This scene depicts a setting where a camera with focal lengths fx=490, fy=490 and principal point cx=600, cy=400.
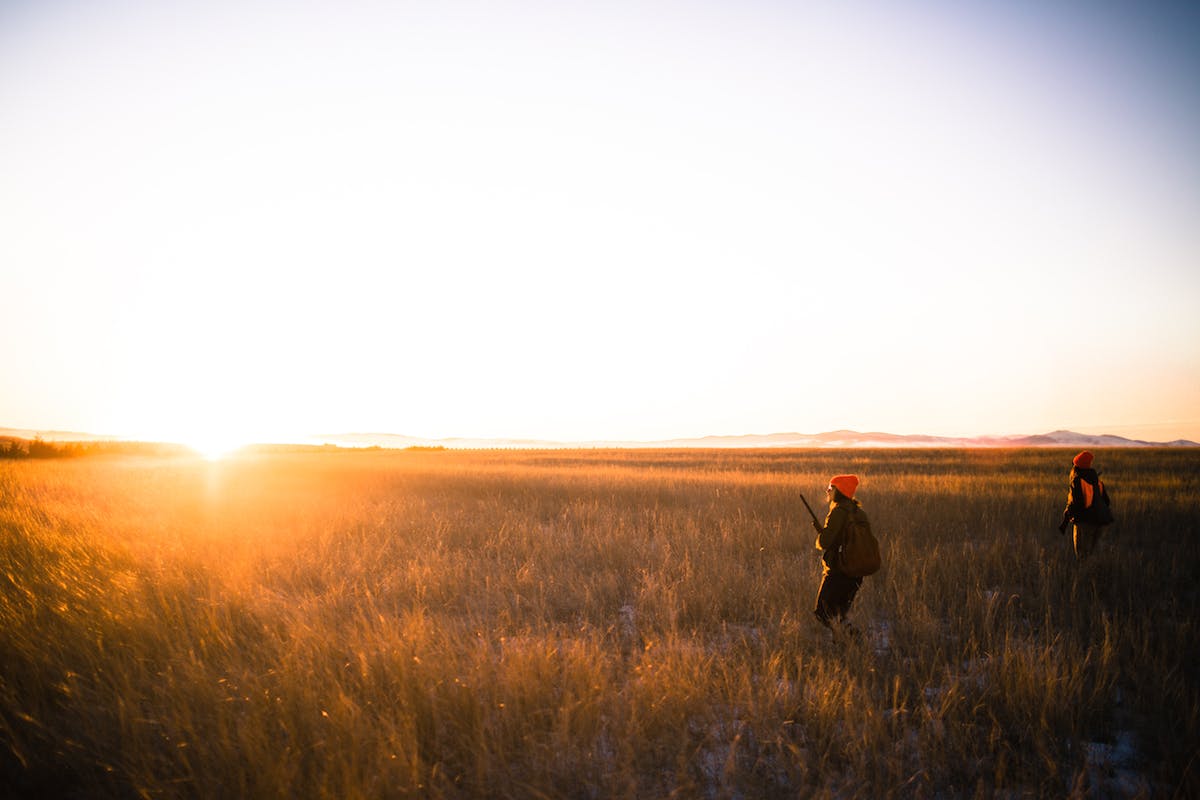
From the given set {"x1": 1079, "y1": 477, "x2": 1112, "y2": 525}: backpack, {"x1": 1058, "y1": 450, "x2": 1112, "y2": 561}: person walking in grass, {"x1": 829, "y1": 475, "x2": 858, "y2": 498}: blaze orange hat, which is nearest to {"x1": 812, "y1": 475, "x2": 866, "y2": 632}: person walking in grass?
{"x1": 829, "y1": 475, "x2": 858, "y2": 498}: blaze orange hat

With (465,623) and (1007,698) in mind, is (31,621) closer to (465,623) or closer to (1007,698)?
(465,623)

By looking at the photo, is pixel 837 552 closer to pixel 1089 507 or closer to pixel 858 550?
pixel 858 550

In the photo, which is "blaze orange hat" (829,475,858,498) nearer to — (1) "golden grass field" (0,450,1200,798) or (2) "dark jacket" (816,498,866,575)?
(2) "dark jacket" (816,498,866,575)

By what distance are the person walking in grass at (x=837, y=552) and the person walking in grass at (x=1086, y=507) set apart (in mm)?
3615

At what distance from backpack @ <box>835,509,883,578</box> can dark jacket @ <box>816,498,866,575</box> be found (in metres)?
0.03

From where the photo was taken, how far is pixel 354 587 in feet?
16.5

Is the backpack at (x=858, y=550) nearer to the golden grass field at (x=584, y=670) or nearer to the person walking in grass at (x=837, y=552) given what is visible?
the person walking in grass at (x=837, y=552)

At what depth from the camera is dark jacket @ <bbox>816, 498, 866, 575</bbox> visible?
387 centimetres

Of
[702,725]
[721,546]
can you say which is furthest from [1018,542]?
[702,725]

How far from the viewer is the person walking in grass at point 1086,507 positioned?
5.72 metres

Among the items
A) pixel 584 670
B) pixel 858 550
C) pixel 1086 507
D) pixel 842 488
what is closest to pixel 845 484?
pixel 842 488

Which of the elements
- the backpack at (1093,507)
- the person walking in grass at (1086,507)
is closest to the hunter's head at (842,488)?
the person walking in grass at (1086,507)

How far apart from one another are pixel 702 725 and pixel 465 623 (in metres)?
2.36

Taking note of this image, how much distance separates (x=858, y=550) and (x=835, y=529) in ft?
0.77
